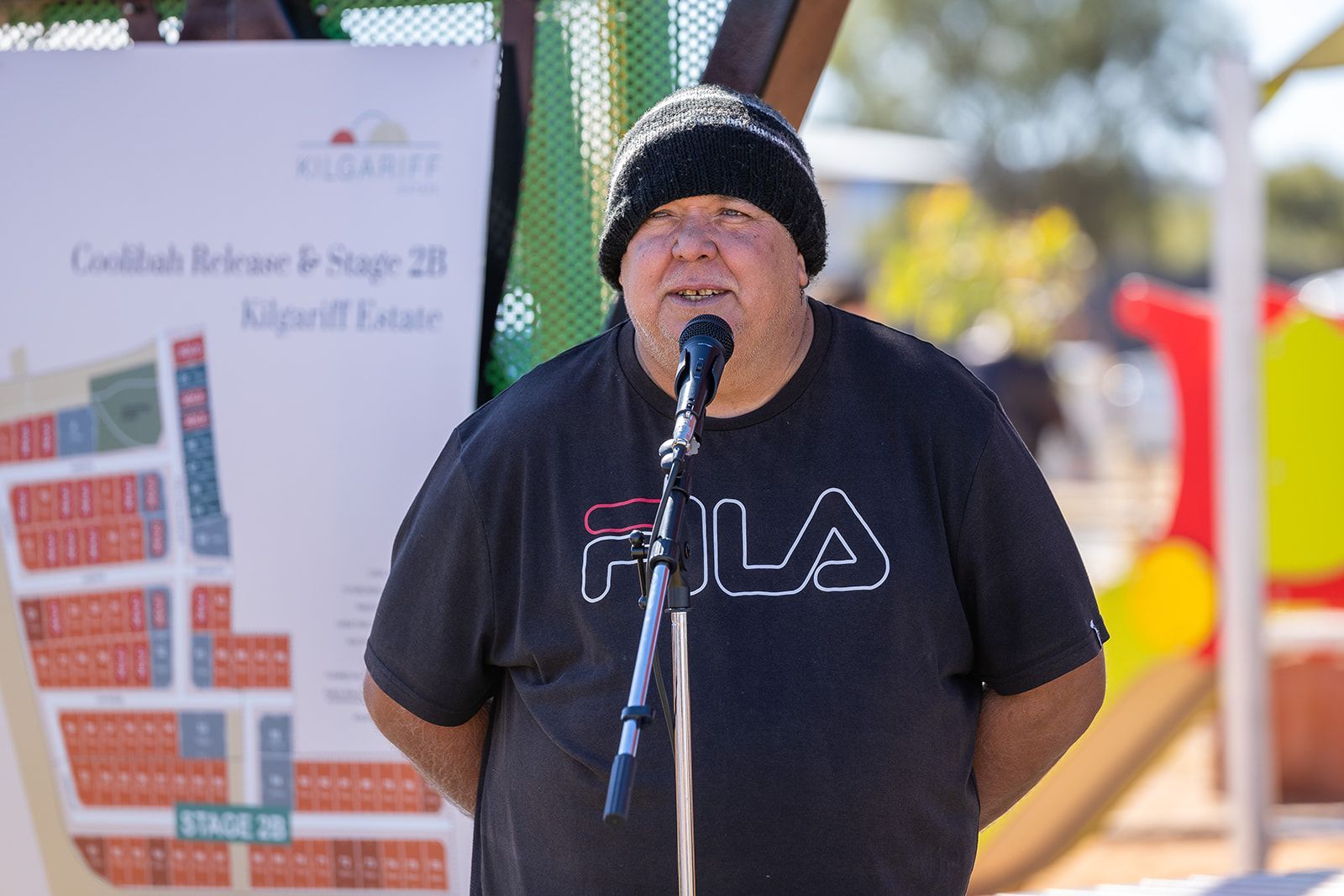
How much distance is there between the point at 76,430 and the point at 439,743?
3.86 ft

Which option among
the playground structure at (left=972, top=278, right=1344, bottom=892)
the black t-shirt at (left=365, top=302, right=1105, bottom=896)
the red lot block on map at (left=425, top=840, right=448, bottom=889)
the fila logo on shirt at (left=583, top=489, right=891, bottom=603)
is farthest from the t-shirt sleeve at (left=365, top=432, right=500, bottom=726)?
the playground structure at (left=972, top=278, right=1344, bottom=892)

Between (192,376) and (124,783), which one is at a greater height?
(192,376)

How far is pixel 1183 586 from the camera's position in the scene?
5.72m

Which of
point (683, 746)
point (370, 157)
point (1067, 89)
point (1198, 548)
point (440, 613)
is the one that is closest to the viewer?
point (683, 746)

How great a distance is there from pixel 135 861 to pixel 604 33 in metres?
1.99

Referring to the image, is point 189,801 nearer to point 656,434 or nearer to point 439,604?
point 439,604

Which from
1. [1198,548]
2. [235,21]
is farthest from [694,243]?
[1198,548]

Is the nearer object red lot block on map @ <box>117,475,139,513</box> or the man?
the man

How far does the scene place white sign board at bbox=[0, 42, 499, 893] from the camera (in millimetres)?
2898

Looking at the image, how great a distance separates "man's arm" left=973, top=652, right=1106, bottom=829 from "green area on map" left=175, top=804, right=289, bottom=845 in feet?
4.77

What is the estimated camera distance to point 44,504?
3.05 metres

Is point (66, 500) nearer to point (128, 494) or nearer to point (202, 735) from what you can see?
point (128, 494)

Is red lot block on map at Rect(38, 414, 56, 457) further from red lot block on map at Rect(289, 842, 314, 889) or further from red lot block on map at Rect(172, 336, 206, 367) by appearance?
red lot block on map at Rect(289, 842, 314, 889)

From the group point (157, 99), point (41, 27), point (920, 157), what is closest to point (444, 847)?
point (157, 99)
